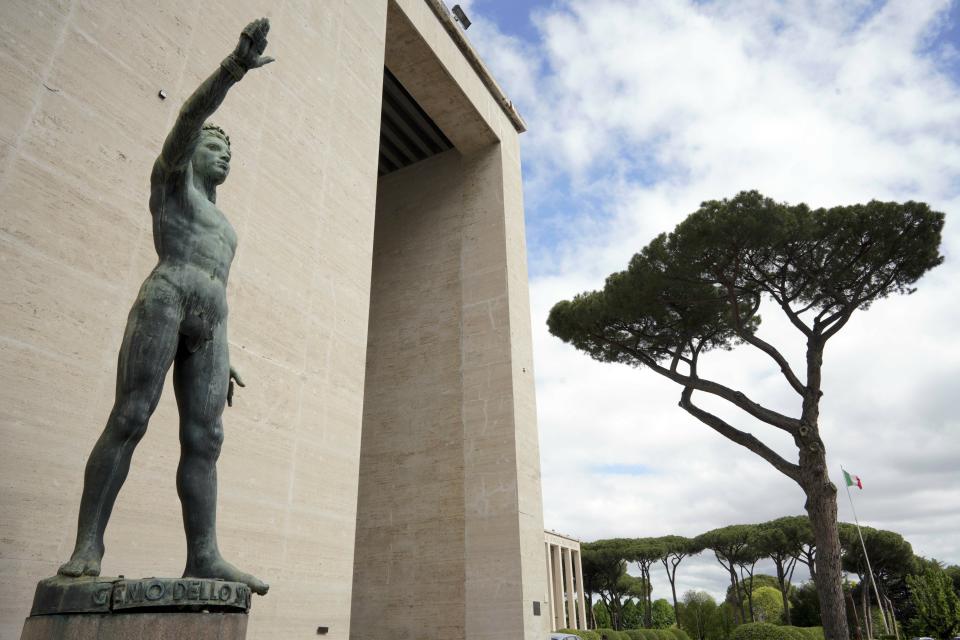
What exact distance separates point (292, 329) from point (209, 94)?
3705 millimetres

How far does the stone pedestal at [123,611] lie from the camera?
1.78 meters

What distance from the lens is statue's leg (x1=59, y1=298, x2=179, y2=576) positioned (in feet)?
6.70

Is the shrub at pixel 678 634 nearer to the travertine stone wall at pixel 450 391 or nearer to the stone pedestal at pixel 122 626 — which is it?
the travertine stone wall at pixel 450 391

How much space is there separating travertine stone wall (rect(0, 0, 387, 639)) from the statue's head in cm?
203

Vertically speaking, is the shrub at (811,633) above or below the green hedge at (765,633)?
below

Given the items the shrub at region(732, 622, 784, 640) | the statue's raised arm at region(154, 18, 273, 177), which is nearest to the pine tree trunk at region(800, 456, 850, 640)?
the shrub at region(732, 622, 784, 640)

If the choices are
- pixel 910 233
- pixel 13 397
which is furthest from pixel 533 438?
pixel 910 233

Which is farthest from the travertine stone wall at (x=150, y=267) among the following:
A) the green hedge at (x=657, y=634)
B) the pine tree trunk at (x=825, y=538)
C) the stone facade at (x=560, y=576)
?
the stone facade at (x=560, y=576)

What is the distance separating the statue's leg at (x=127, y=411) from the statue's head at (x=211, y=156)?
662 millimetres

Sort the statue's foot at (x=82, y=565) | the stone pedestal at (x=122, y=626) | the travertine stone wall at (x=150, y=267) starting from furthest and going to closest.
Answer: the travertine stone wall at (x=150, y=267) → the statue's foot at (x=82, y=565) → the stone pedestal at (x=122, y=626)

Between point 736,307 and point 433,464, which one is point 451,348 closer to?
point 433,464

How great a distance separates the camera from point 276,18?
258 inches

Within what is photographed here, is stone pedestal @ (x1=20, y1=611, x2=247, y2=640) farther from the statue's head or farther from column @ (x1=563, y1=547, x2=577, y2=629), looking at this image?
column @ (x1=563, y1=547, x2=577, y2=629)

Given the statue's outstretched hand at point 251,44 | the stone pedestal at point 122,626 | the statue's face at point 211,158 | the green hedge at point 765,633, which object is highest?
the statue's outstretched hand at point 251,44
